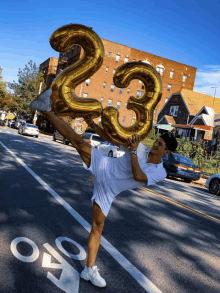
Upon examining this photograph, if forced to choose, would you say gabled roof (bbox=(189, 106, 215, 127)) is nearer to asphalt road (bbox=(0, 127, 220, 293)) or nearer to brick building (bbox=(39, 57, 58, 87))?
asphalt road (bbox=(0, 127, 220, 293))

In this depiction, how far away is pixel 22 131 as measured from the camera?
30.4 m

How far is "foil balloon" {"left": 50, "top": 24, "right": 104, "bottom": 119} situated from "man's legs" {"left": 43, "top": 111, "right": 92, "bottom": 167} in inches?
5.6

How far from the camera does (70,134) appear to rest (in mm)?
2936

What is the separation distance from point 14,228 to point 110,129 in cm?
242

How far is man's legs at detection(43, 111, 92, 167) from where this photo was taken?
115 inches

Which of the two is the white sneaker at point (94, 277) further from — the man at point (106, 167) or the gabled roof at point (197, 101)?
the gabled roof at point (197, 101)

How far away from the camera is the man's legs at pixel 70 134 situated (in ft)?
9.62

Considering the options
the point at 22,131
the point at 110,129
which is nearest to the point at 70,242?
the point at 110,129

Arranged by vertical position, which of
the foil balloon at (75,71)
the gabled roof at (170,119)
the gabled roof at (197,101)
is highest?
the gabled roof at (197,101)

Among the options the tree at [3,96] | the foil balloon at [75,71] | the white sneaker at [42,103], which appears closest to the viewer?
the white sneaker at [42,103]

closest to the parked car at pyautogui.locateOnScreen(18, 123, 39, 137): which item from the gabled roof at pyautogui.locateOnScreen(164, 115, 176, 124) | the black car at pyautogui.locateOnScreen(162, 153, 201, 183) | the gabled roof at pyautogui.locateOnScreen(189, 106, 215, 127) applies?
the black car at pyautogui.locateOnScreen(162, 153, 201, 183)

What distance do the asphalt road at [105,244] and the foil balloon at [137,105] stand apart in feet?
5.57

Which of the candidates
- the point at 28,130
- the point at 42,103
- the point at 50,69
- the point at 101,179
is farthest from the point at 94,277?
the point at 50,69

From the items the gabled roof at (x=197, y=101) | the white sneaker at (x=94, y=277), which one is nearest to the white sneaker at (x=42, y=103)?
the white sneaker at (x=94, y=277)
